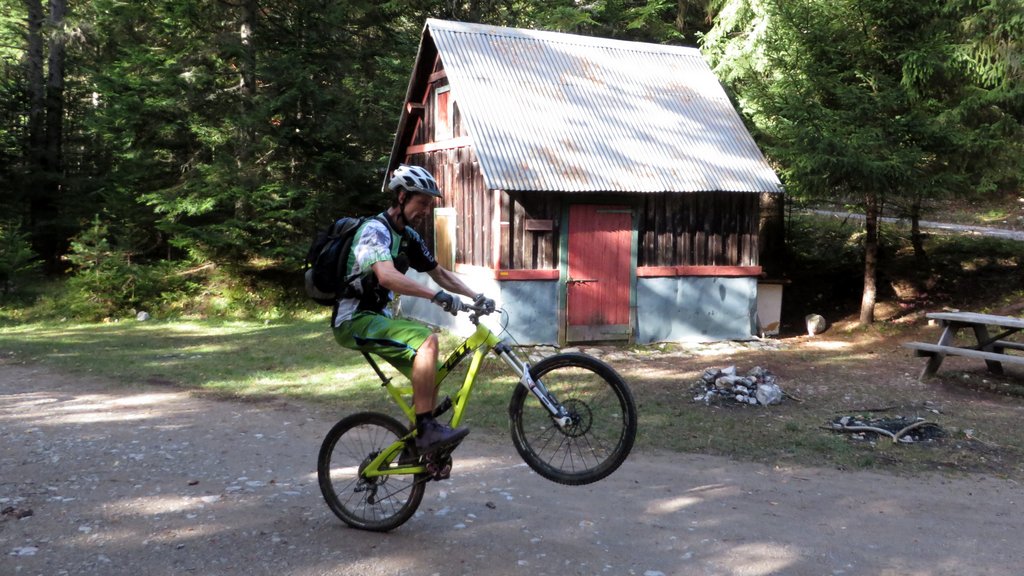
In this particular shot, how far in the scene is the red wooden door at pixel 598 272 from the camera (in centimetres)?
1450

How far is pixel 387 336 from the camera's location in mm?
4902

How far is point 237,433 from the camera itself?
806cm

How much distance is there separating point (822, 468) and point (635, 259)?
8.01 m

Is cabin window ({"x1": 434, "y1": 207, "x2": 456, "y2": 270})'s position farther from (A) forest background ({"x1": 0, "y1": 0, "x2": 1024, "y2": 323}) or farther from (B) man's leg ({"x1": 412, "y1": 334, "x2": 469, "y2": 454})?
(B) man's leg ({"x1": 412, "y1": 334, "x2": 469, "y2": 454})

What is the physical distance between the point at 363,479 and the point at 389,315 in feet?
3.49

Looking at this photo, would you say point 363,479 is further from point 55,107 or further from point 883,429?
point 55,107

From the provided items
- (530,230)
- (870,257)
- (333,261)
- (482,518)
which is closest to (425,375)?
(333,261)

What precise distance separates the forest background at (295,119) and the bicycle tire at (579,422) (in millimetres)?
11483

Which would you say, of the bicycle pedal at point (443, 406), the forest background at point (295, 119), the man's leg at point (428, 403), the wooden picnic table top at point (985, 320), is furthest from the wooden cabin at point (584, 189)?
the man's leg at point (428, 403)

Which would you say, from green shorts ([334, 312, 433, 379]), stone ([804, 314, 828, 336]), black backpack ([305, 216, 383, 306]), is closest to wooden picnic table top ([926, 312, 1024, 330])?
stone ([804, 314, 828, 336])

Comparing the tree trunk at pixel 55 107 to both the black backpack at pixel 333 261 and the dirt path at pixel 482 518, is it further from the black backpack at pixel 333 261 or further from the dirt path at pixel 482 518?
the black backpack at pixel 333 261

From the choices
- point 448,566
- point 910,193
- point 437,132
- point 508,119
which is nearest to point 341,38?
point 437,132

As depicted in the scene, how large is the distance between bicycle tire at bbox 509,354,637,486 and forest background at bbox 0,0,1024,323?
1148cm

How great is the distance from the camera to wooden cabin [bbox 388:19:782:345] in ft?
46.6
